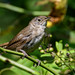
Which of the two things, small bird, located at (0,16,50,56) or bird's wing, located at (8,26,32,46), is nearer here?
small bird, located at (0,16,50,56)

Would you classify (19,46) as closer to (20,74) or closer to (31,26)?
(31,26)

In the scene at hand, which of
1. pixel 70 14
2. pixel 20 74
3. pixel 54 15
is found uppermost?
pixel 70 14

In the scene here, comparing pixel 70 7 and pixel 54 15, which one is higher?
pixel 70 7

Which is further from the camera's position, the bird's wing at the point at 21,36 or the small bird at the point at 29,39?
the bird's wing at the point at 21,36

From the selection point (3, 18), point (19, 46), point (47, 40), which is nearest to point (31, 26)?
point (19, 46)

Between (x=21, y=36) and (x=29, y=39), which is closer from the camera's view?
(x=29, y=39)

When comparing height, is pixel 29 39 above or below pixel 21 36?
below

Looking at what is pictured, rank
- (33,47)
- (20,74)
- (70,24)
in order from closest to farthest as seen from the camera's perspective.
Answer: (20,74) → (33,47) → (70,24)

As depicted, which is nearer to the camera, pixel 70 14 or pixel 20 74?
pixel 20 74
